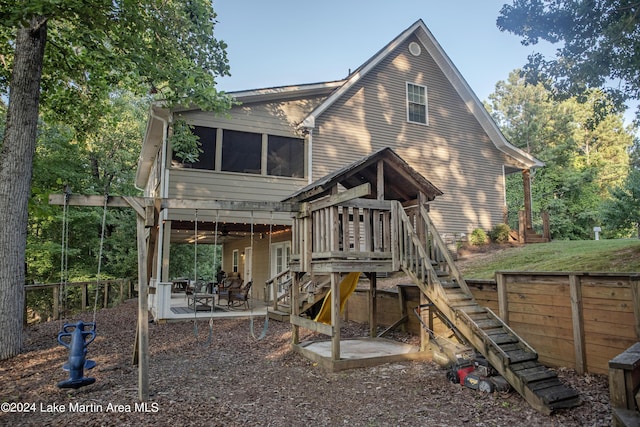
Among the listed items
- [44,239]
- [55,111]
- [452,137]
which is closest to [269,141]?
[55,111]

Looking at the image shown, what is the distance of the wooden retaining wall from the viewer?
482 centimetres

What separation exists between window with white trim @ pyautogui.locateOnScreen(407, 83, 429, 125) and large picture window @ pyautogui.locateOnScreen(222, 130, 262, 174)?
231 inches

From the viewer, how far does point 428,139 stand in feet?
49.0

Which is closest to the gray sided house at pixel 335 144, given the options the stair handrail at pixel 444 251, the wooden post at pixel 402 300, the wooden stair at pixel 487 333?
the wooden post at pixel 402 300

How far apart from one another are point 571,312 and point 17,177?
931cm

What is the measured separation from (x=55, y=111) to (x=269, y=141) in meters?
5.81

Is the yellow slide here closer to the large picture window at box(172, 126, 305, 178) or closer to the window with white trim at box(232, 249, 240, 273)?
the large picture window at box(172, 126, 305, 178)

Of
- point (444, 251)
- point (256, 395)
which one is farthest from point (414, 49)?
point (256, 395)

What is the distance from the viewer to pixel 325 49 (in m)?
19.9

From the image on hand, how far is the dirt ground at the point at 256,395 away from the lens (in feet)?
14.3

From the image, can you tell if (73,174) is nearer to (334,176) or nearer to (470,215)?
(334,176)

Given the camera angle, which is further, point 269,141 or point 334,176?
point 269,141

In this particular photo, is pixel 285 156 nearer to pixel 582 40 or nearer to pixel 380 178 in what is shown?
pixel 380 178

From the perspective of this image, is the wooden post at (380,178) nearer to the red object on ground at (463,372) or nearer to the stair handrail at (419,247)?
the stair handrail at (419,247)
